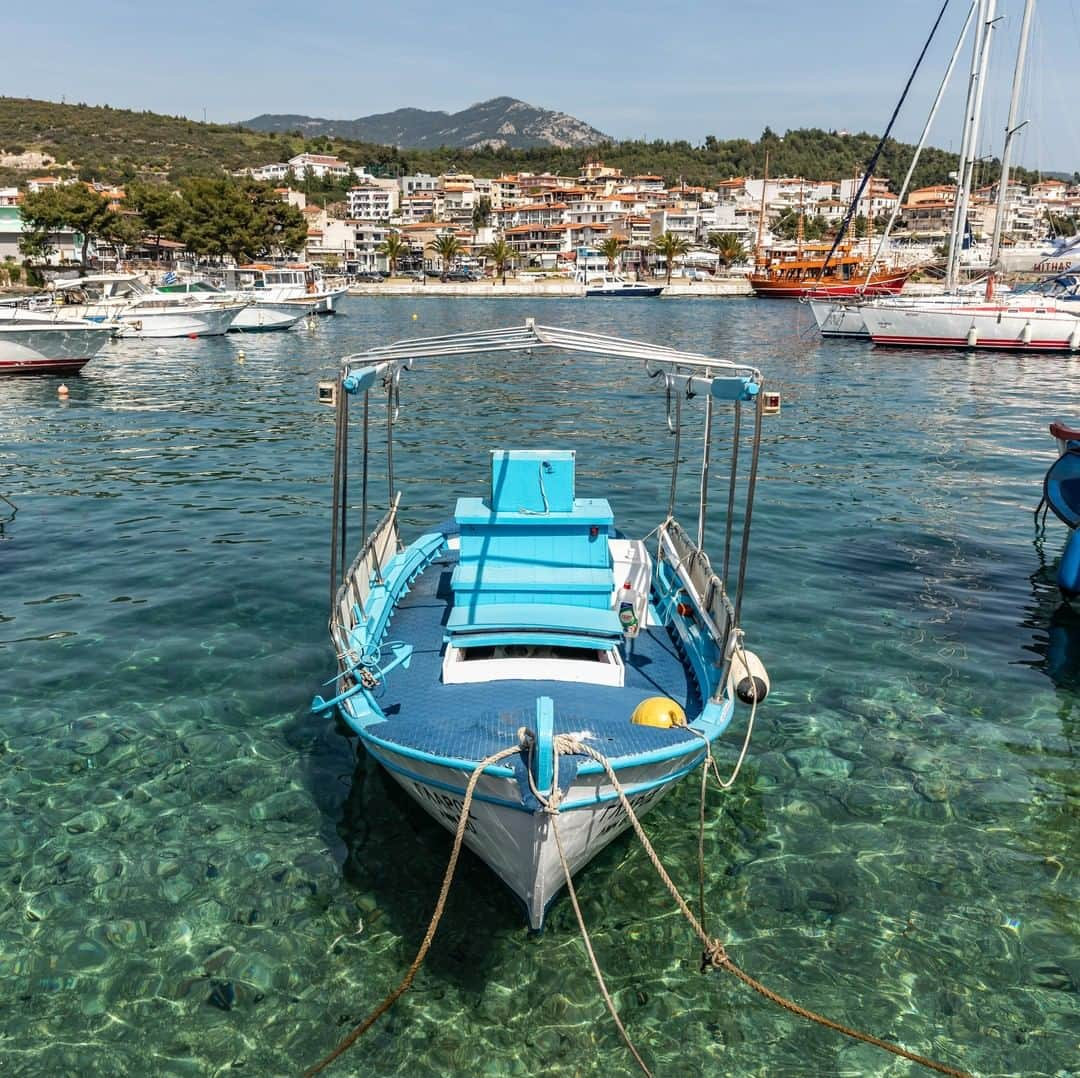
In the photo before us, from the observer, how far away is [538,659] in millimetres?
9461

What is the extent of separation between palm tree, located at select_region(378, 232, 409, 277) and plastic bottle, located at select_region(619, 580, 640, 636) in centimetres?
13942

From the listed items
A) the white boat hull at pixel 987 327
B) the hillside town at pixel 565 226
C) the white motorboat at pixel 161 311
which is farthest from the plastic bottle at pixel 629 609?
the hillside town at pixel 565 226

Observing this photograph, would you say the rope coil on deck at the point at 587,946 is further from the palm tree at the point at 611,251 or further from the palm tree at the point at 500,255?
the palm tree at the point at 611,251

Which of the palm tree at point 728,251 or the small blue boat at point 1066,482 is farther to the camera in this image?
the palm tree at point 728,251

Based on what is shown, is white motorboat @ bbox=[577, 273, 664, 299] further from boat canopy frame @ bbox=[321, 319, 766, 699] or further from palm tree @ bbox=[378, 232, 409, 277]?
boat canopy frame @ bbox=[321, 319, 766, 699]

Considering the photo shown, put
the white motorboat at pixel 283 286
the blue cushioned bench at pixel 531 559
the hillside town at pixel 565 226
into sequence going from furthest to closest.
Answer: the hillside town at pixel 565 226 → the white motorboat at pixel 283 286 → the blue cushioned bench at pixel 531 559

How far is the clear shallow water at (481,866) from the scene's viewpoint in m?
6.85

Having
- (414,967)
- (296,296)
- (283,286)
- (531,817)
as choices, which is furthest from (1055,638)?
(283,286)

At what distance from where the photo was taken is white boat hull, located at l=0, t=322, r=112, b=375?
129 ft

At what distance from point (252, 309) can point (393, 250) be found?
82426mm

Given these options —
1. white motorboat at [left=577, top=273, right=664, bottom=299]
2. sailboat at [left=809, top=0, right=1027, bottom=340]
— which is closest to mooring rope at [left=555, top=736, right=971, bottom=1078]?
sailboat at [left=809, top=0, right=1027, bottom=340]

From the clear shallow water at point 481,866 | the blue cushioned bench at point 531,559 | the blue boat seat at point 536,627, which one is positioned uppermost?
the blue cushioned bench at point 531,559

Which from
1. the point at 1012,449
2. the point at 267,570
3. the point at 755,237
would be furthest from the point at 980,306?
the point at 755,237

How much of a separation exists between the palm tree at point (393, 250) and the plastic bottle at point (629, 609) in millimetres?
139420
